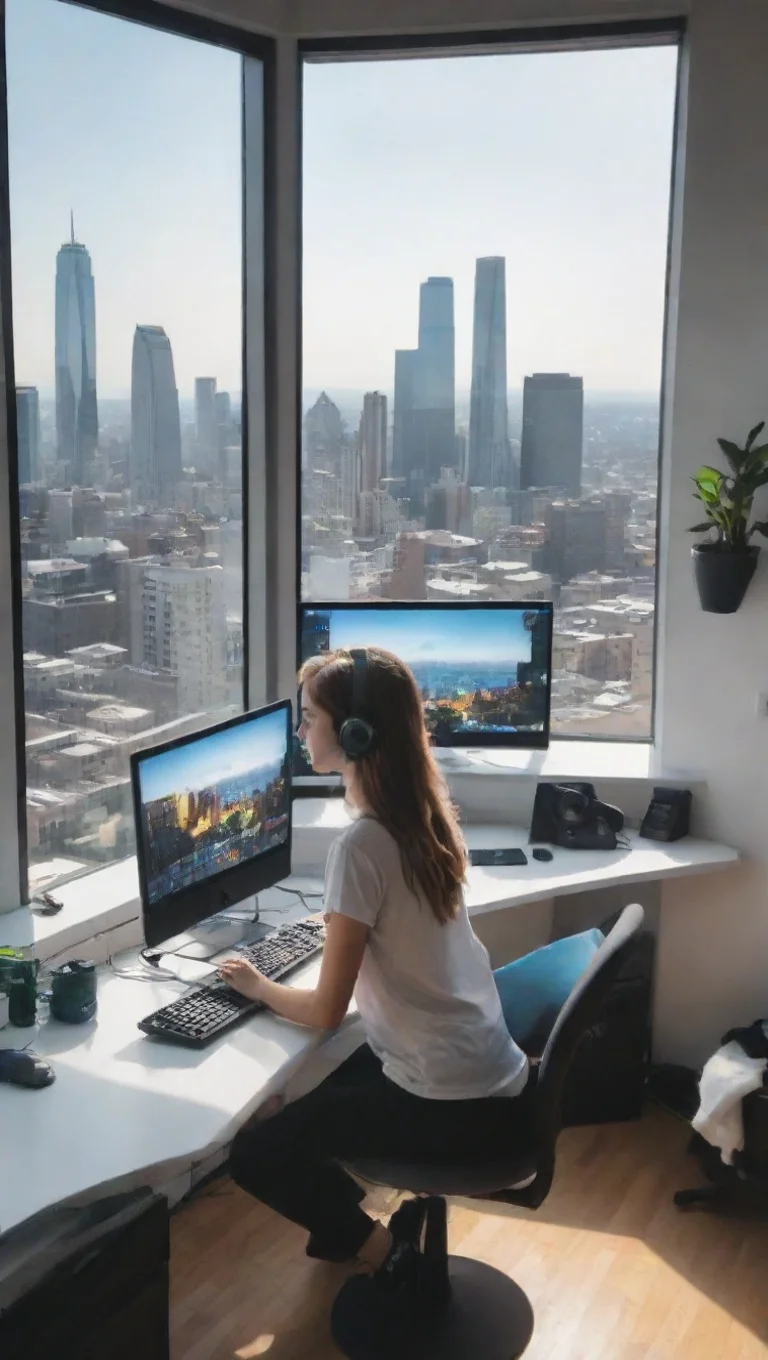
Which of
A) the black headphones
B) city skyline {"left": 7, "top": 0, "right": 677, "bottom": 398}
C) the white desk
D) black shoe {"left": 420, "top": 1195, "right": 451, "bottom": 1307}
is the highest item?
city skyline {"left": 7, "top": 0, "right": 677, "bottom": 398}

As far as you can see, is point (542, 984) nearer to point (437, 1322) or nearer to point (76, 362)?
point (437, 1322)

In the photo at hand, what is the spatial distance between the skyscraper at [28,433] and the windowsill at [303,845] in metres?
0.94

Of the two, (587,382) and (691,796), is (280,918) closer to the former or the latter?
(691,796)

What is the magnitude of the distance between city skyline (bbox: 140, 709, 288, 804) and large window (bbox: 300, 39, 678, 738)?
3.29 feet

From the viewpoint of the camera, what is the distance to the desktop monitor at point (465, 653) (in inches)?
132

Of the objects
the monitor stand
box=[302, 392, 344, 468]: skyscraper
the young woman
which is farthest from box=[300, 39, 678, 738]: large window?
the young woman

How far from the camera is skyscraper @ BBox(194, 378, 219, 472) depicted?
336cm

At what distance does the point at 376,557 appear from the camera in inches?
147

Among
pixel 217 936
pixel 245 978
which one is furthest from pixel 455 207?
pixel 245 978

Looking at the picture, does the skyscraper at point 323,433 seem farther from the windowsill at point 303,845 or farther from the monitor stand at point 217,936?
the monitor stand at point 217,936

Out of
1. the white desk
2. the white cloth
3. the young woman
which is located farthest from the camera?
the white cloth

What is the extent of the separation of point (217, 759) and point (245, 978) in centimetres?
45

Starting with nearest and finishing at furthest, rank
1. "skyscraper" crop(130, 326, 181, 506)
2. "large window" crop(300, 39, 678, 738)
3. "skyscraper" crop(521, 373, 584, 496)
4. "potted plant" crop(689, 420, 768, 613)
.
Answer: "skyscraper" crop(130, 326, 181, 506) → "potted plant" crop(689, 420, 768, 613) → "large window" crop(300, 39, 678, 738) → "skyscraper" crop(521, 373, 584, 496)

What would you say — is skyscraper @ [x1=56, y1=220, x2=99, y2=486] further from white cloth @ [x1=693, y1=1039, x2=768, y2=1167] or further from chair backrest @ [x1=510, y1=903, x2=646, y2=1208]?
white cloth @ [x1=693, y1=1039, x2=768, y2=1167]
